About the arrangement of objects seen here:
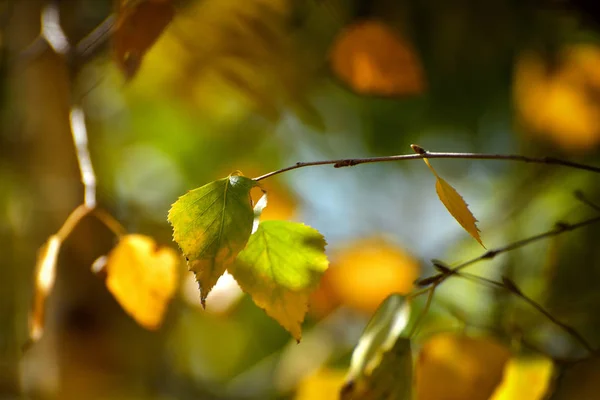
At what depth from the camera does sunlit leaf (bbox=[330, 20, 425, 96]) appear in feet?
2.26

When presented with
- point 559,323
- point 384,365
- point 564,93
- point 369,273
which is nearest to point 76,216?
point 384,365

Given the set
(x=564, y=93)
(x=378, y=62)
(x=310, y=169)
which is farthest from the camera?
(x=310, y=169)

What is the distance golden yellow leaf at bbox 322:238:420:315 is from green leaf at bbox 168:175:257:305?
78cm

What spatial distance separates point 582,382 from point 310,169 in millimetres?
934

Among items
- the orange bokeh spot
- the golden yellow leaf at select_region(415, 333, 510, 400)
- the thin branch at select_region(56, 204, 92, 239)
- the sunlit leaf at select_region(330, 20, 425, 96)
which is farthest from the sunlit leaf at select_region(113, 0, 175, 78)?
the orange bokeh spot

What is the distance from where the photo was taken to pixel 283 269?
40cm

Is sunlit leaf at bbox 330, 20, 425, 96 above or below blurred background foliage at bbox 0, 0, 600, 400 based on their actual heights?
above

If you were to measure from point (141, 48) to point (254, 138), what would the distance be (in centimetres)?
111

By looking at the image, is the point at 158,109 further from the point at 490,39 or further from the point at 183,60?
the point at 490,39

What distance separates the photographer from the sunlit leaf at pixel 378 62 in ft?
2.26

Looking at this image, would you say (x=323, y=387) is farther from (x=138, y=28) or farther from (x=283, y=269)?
(x=138, y=28)

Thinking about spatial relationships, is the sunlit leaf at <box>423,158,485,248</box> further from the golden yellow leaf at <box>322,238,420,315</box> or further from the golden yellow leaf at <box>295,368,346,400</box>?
the golden yellow leaf at <box>322,238,420,315</box>

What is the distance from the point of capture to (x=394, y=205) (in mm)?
1758

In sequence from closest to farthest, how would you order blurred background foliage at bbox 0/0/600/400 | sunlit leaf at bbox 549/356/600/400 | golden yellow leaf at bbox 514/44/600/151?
sunlit leaf at bbox 549/356/600/400, blurred background foliage at bbox 0/0/600/400, golden yellow leaf at bbox 514/44/600/151
